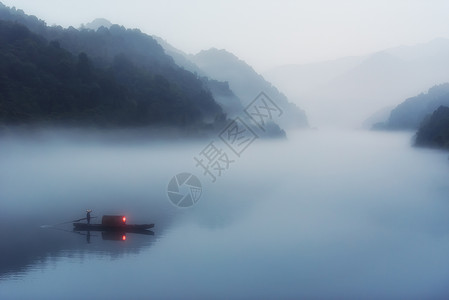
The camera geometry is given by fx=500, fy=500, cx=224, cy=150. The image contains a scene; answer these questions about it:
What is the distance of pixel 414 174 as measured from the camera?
61.9 meters

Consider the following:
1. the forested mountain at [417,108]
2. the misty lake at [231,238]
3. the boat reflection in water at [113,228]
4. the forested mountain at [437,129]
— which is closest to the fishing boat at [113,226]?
the boat reflection in water at [113,228]

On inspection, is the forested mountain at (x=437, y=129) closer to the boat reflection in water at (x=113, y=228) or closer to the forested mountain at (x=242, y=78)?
the boat reflection in water at (x=113, y=228)

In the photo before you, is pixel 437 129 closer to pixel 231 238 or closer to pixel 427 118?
pixel 427 118

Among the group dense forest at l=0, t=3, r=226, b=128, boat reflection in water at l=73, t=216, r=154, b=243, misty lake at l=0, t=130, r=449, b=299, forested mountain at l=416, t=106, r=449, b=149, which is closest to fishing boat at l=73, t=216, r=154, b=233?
boat reflection in water at l=73, t=216, r=154, b=243

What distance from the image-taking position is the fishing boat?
26984 millimetres

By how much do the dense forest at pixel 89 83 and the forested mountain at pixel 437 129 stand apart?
37559mm

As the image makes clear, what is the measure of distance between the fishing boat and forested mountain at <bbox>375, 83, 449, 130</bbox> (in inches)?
3926

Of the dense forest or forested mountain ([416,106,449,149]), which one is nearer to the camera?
the dense forest

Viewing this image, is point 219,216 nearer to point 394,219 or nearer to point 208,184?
point 394,219

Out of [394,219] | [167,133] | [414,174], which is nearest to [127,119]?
[167,133]

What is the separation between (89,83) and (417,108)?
8956 cm

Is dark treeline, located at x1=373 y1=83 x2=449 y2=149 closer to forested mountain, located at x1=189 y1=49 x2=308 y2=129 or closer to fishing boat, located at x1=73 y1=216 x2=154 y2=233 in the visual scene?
forested mountain, located at x1=189 y1=49 x2=308 y2=129

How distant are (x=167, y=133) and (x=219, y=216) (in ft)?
196

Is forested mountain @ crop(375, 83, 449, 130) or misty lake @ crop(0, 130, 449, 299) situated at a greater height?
forested mountain @ crop(375, 83, 449, 130)
